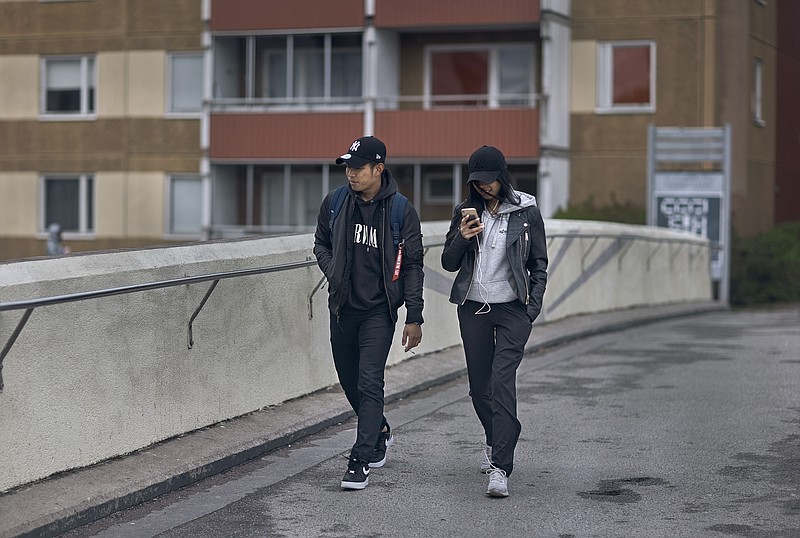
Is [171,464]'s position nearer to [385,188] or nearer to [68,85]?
[385,188]

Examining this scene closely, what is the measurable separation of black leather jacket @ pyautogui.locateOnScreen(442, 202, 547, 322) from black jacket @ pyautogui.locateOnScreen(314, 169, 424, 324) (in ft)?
0.65

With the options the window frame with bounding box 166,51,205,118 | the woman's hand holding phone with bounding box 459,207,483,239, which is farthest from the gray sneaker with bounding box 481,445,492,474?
the window frame with bounding box 166,51,205,118

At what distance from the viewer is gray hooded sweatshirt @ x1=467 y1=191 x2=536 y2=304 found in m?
7.50

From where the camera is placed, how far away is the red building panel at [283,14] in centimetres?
3291

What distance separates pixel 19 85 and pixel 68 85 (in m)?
1.31

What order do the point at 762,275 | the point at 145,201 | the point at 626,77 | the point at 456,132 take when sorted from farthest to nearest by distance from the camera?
the point at 145,201 → the point at 626,77 → the point at 456,132 → the point at 762,275

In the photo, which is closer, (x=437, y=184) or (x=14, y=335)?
(x=14, y=335)

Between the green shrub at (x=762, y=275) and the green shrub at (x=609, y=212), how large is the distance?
2.23 metres

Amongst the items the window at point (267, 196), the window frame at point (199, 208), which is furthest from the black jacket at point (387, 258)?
the window frame at point (199, 208)

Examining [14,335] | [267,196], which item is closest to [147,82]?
[267,196]

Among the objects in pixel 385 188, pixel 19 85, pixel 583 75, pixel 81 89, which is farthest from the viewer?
pixel 19 85

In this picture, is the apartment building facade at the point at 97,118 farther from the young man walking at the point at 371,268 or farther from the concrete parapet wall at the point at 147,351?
the young man walking at the point at 371,268

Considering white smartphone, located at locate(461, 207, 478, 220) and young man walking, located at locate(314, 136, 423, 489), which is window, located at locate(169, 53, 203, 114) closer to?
young man walking, located at locate(314, 136, 423, 489)

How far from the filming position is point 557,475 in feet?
26.0
